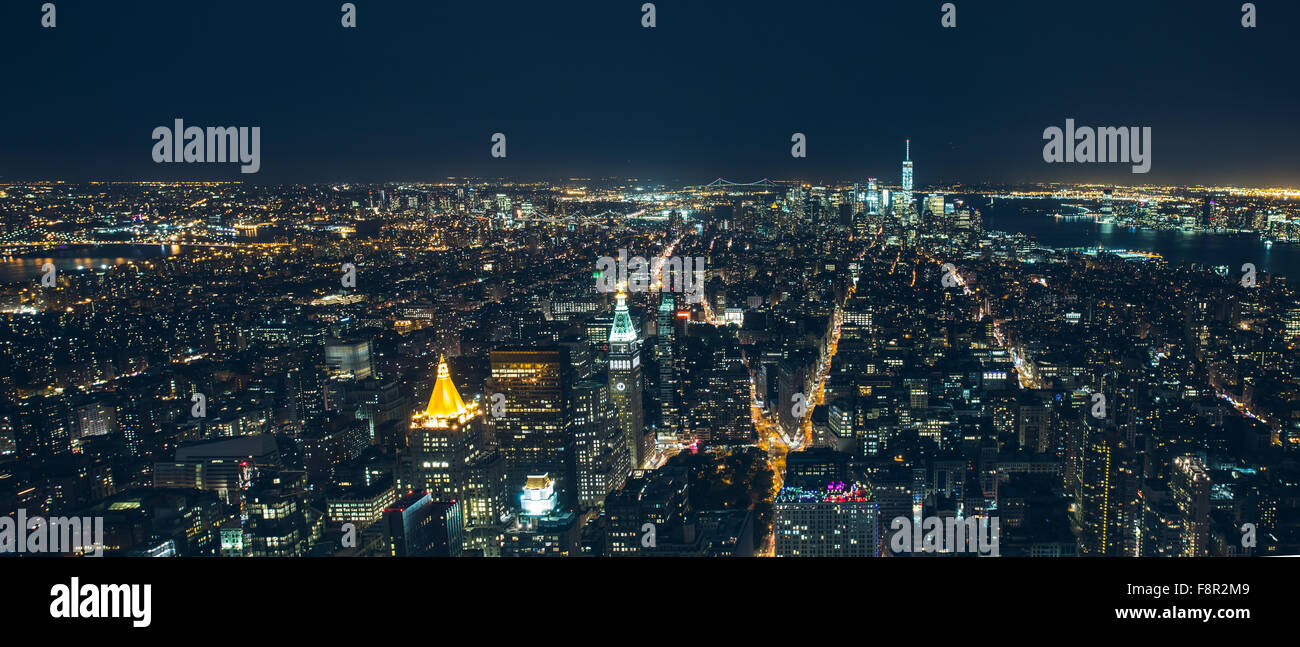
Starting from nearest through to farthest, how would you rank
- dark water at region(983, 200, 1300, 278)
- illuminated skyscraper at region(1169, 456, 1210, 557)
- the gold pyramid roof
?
illuminated skyscraper at region(1169, 456, 1210, 557), the gold pyramid roof, dark water at region(983, 200, 1300, 278)

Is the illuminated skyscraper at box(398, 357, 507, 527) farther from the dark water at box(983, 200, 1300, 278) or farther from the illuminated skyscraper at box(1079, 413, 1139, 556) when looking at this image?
the dark water at box(983, 200, 1300, 278)
